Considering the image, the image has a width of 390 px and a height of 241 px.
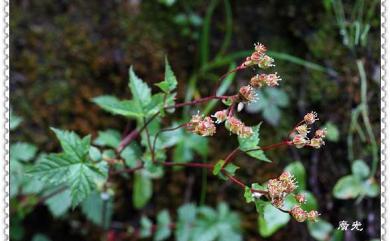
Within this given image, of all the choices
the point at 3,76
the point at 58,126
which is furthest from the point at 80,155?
the point at 58,126

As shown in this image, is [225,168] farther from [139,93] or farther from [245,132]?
[139,93]

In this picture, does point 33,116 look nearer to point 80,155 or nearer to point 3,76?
point 3,76

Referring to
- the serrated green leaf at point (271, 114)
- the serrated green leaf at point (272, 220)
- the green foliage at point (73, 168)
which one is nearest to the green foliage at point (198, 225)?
the serrated green leaf at point (272, 220)

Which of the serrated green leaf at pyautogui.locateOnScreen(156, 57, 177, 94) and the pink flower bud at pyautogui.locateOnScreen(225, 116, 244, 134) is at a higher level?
the serrated green leaf at pyautogui.locateOnScreen(156, 57, 177, 94)

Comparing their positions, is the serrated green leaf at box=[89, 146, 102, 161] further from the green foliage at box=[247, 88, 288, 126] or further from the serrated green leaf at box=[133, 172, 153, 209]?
the green foliage at box=[247, 88, 288, 126]

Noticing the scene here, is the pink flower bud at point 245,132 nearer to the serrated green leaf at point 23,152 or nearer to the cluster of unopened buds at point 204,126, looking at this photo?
the cluster of unopened buds at point 204,126

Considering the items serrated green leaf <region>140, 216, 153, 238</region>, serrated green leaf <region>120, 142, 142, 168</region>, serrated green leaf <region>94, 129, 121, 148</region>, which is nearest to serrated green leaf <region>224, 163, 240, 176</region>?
serrated green leaf <region>120, 142, 142, 168</region>

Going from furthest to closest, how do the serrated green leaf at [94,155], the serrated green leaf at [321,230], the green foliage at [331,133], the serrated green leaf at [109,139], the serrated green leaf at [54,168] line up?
the green foliage at [331,133] < the serrated green leaf at [321,230] < the serrated green leaf at [109,139] < the serrated green leaf at [94,155] < the serrated green leaf at [54,168]
